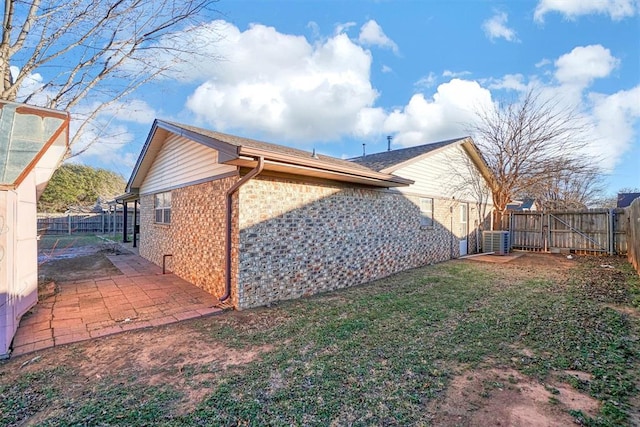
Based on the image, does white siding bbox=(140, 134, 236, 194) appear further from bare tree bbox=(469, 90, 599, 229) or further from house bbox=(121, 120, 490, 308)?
bare tree bbox=(469, 90, 599, 229)

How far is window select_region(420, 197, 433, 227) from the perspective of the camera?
10016 mm

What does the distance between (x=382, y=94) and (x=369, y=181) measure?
9.06 m

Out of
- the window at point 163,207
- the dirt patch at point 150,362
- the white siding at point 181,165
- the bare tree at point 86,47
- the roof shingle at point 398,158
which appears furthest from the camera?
the roof shingle at point 398,158

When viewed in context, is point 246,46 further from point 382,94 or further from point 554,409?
point 382,94

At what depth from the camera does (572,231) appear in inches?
493

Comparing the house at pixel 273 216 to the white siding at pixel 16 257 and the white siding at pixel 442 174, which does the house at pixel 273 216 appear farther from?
the white siding at pixel 16 257

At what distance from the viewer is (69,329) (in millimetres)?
4270

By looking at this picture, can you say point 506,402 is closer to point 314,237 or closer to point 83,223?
point 314,237

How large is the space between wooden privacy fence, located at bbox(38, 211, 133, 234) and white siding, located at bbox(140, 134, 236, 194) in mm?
12649

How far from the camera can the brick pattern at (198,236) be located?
575 centimetres

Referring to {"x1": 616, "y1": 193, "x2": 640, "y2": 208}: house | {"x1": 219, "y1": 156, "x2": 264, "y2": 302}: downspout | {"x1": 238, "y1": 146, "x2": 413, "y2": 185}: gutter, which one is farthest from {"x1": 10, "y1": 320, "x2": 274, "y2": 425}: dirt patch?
{"x1": 616, "y1": 193, "x2": 640, "y2": 208}: house

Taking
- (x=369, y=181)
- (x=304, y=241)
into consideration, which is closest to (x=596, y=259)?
(x=369, y=181)

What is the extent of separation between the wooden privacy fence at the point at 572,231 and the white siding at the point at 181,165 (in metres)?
14.1

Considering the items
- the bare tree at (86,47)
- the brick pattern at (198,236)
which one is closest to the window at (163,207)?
the brick pattern at (198,236)
